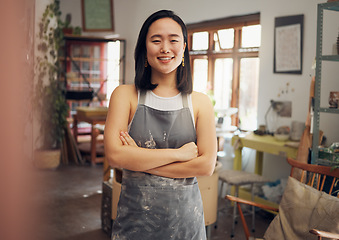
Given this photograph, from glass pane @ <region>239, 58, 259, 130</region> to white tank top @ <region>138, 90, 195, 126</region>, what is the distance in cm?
397

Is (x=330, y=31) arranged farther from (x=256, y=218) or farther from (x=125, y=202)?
(x=125, y=202)

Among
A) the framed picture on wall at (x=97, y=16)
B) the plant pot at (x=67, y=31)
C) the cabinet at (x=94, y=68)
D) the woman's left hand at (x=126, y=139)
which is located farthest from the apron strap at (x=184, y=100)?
the plant pot at (x=67, y=31)

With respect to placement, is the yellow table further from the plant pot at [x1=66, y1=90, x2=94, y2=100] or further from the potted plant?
the plant pot at [x1=66, y1=90, x2=94, y2=100]

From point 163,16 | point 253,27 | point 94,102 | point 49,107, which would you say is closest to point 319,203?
point 163,16

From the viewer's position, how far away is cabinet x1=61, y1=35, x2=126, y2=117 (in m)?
7.87

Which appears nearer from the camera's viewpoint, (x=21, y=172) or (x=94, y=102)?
(x=21, y=172)

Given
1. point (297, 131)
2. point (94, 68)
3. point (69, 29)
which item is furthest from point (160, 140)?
point (94, 68)

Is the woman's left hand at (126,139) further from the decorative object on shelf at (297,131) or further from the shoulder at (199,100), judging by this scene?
the decorative object on shelf at (297,131)

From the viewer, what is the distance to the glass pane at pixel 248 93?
17.1 feet

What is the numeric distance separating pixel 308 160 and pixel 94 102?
519cm

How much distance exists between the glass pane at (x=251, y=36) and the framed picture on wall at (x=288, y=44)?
1.53 ft

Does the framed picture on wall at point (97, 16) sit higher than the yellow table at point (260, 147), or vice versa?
the framed picture on wall at point (97, 16)

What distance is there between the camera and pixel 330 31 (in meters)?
4.02

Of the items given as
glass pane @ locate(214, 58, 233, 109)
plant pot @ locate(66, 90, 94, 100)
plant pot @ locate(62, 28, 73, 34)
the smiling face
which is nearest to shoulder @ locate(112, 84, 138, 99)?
the smiling face
